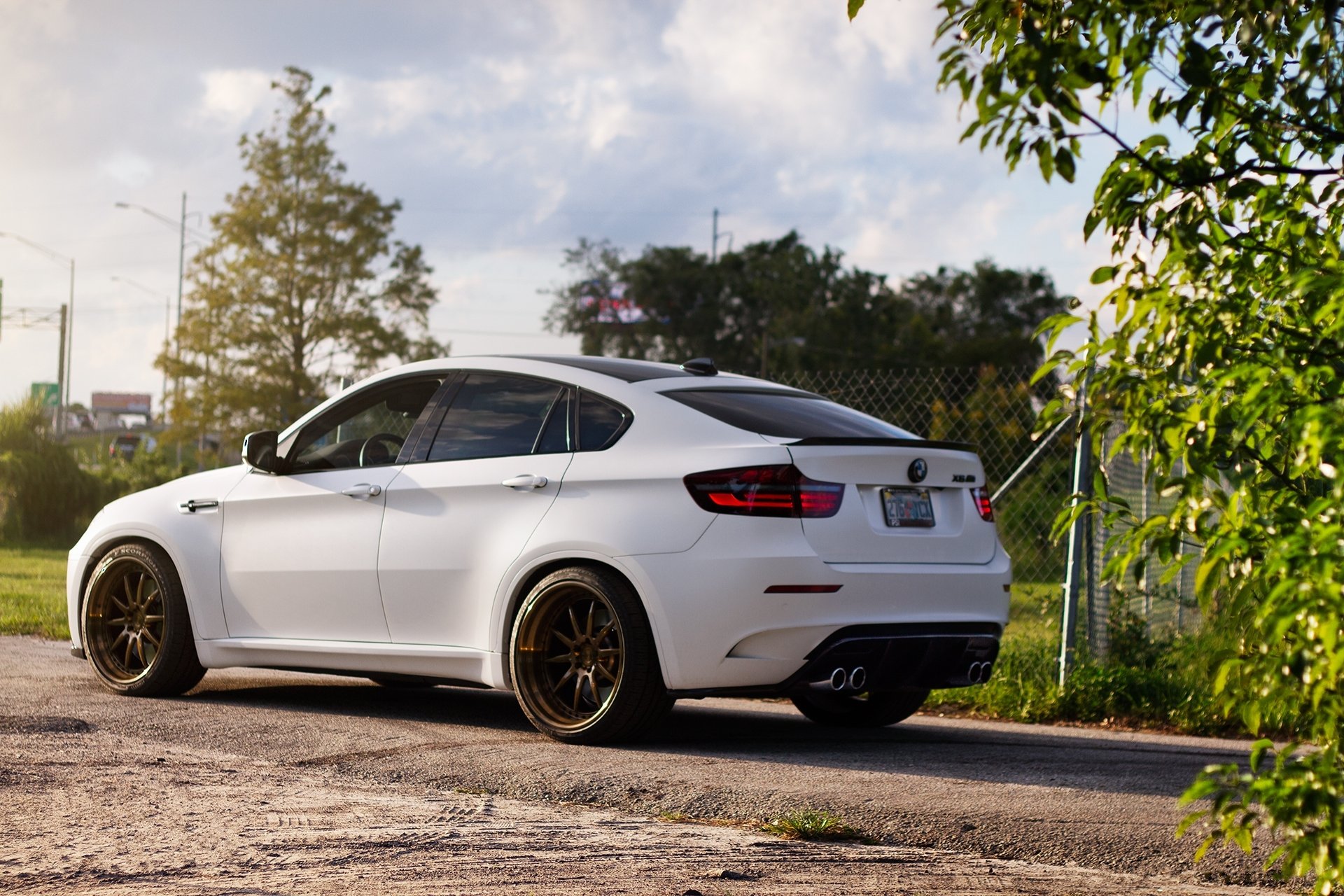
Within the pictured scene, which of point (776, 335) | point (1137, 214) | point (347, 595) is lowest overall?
point (347, 595)

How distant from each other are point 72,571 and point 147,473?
1844 cm

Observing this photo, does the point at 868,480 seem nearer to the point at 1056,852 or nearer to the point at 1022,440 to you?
the point at 1056,852

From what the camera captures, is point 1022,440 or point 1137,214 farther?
point 1022,440

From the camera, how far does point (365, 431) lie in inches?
302

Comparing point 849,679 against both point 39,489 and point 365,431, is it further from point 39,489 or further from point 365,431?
point 39,489

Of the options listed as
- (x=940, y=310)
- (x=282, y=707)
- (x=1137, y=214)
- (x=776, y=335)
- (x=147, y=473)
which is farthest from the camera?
(x=940, y=310)

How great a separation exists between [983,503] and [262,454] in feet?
11.3

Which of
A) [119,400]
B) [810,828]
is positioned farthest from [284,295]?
[119,400]

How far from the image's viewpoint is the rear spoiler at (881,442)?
592 centimetres

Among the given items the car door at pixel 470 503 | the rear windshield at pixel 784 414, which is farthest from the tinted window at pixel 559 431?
the rear windshield at pixel 784 414

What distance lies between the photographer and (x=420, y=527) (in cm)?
668

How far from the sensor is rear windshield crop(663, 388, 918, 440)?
20.1ft

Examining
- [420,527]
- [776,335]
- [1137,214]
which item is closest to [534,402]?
[420,527]

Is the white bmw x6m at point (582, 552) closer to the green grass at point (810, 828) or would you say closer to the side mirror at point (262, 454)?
the side mirror at point (262, 454)
